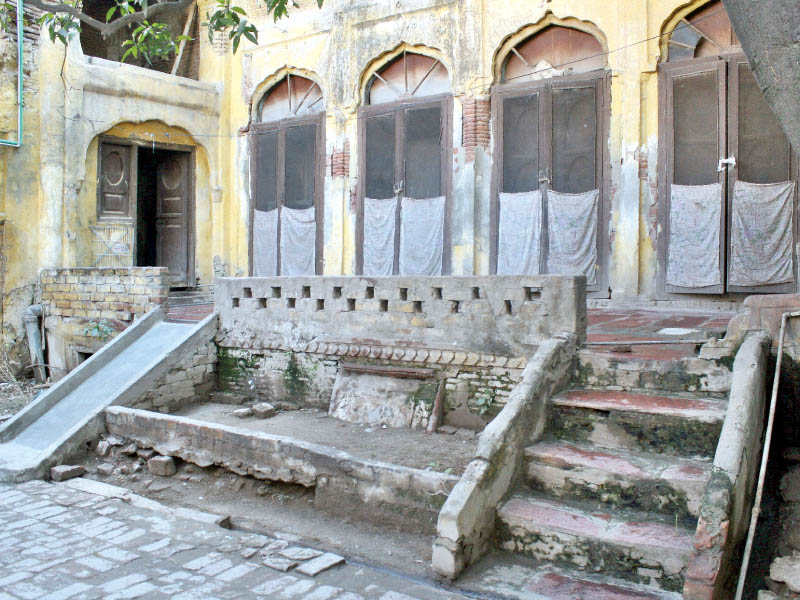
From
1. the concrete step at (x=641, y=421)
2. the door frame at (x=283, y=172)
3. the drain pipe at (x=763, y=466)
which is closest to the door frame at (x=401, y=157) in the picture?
the door frame at (x=283, y=172)

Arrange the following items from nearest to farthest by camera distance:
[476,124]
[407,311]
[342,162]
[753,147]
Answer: [407,311] < [753,147] < [476,124] < [342,162]

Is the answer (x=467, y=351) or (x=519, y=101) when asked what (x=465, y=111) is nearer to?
(x=519, y=101)

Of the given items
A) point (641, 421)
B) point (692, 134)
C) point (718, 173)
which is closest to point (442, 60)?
point (692, 134)

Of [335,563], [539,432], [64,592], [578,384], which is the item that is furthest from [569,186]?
[64,592]

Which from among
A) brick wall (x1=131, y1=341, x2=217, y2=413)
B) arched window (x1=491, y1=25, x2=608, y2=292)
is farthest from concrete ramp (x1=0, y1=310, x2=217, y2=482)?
arched window (x1=491, y1=25, x2=608, y2=292)

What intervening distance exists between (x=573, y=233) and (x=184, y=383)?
260 inches

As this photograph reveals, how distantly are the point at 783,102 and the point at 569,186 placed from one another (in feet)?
30.7

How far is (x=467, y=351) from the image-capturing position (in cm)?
729

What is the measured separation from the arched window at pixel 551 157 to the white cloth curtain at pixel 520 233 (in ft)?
0.06

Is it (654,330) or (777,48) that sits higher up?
(777,48)

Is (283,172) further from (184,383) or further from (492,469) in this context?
(492,469)

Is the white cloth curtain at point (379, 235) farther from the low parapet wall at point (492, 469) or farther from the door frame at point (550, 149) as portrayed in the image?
the low parapet wall at point (492, 469)

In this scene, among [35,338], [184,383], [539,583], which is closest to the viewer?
[539,583]

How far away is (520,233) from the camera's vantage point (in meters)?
12.5
